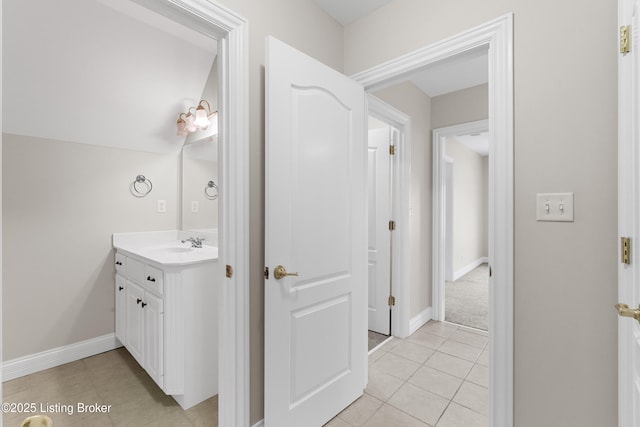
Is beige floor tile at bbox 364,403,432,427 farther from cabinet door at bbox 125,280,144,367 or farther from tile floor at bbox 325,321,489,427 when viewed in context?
cabinet door at bbox 125,280,144,367

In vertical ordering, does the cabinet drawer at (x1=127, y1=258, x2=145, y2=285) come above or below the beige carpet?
above

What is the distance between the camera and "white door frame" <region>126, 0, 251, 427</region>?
1484mm

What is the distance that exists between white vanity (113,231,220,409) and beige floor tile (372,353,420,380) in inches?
49.1

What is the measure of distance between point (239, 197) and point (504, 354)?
4.82 feet

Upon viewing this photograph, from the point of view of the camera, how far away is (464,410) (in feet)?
6.23

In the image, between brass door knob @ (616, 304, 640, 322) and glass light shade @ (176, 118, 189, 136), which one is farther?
glass light shade @ (176, 118, 189, 136)

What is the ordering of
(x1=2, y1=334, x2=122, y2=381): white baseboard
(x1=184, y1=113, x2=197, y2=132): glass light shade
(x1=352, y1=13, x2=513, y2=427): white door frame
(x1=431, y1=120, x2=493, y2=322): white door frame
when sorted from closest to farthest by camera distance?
(x1=352, y1=13, x2=513, y2=427): white door frame → (x1=2, y1=334, x2=122, y2=381): white baseboard → (x1=184, y1=113, x2=197, y2=132): glass light shade → (x1=431, y1=120, x2=493, y2=322): white door frame

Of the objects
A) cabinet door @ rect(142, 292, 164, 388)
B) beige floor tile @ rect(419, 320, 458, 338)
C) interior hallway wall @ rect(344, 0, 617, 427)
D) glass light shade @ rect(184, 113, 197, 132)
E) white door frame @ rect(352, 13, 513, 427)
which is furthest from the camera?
beige floor tile @ rect(419, 320, 458, 338)

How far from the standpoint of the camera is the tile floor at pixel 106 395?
70.6 inches

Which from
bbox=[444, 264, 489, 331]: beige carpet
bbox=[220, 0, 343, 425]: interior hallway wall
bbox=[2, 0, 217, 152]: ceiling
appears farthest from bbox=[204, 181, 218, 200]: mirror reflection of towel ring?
bbox=[444, 264, 489, 331]: beige carpet

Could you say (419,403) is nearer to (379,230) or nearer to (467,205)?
(379,230)

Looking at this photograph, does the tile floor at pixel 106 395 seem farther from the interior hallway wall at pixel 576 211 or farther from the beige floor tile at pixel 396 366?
the interior hallway wall at pixel 576 211

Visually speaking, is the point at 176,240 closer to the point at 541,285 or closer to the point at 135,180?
the point at 135,180

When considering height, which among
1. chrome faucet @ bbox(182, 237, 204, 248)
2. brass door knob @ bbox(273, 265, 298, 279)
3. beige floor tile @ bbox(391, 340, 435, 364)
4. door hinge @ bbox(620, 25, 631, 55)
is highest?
door hinge @ bbox(620, 25, 631, 55)
